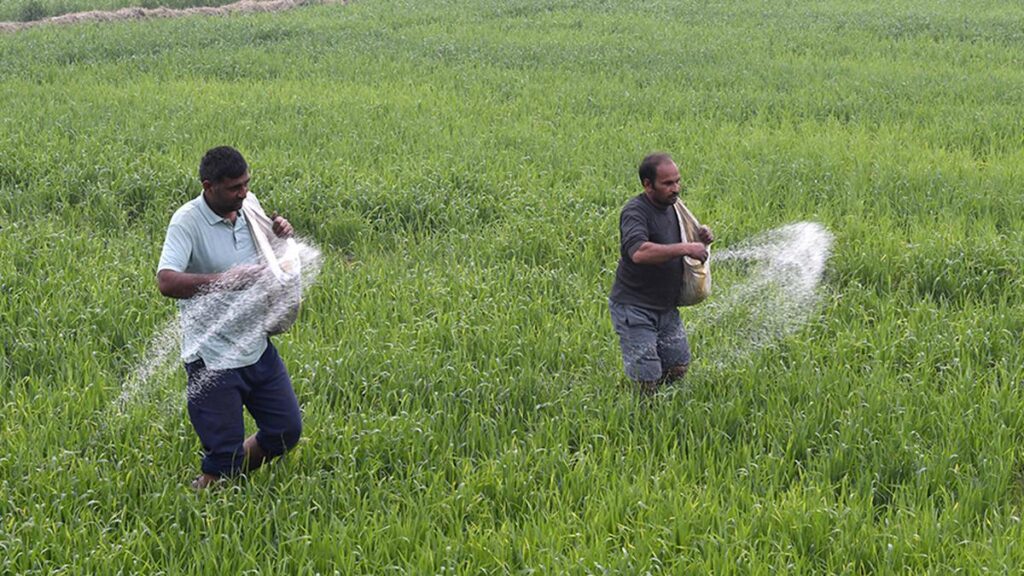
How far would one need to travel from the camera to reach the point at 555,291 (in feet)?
22.0

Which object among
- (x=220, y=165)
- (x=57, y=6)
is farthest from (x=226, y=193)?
(x=57, y=6)

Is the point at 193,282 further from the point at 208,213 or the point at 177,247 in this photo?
the point at 208,213

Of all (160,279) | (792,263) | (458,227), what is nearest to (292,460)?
(160,279)

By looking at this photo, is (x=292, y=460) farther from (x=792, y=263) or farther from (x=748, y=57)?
(x=748, y=57)

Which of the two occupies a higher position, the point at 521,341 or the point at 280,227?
the point at 280,227

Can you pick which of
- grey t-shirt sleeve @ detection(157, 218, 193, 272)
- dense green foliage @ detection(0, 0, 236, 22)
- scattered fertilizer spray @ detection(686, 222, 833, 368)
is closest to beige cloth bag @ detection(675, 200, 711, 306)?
scattered fertilizer spray @ detection(686, 222, 833, 368)

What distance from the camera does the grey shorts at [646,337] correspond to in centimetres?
480

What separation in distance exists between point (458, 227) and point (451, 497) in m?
4.00

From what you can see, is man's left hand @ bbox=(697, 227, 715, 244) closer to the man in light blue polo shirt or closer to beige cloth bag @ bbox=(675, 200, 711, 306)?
beige cloth bag @ bbox=(675, 200, 711, 306)

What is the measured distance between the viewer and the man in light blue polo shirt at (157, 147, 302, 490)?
385 cm

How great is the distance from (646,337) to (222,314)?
183 centimetres

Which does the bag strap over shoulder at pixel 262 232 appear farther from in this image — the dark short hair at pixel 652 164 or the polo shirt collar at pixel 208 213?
the dark short hair at pixel 652 164

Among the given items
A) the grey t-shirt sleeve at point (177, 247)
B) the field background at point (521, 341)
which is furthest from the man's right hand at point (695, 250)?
the grey t-shirt sleeve at point (177, 247)

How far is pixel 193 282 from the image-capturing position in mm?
3785
